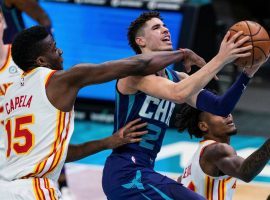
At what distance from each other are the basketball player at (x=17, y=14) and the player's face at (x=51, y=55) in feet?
8.73

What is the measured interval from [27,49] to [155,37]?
1038 millimetres

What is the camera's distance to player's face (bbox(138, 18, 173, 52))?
5406 millimetres

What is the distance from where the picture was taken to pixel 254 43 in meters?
4.47

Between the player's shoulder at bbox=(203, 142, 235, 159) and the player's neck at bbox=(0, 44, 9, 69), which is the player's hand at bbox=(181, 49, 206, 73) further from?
the player's neck at bbox=(0, 44, 9, 69)

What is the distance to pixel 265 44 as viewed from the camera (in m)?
4.54

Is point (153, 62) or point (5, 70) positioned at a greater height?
A: point (153, 62)

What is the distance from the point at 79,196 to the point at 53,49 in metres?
2.96

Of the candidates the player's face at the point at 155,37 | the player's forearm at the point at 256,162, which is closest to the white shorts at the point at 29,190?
the player's forearm at the point at 256,162

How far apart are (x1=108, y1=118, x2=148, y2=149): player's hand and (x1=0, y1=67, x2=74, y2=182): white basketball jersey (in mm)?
529

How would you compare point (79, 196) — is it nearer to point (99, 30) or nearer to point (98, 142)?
point (98, 142)

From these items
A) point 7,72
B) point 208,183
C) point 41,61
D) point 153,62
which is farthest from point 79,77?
point 7,72

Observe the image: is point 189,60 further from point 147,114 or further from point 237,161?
point 237,161

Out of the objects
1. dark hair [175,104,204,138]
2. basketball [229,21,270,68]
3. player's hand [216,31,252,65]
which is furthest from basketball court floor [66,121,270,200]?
player's hand [216,31,252,65]

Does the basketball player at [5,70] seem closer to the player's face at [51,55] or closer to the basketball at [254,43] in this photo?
the player's face at [51,55]
